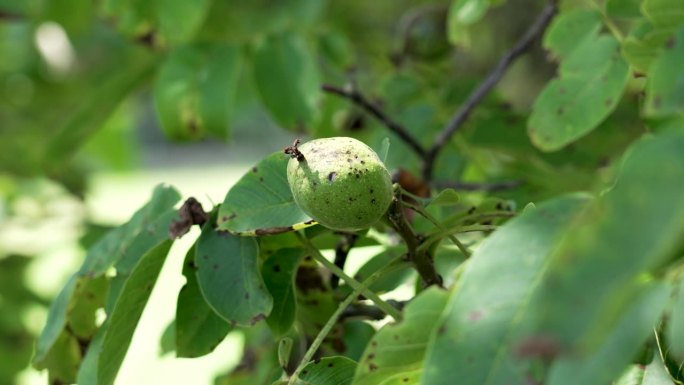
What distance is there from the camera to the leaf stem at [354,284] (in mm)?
804

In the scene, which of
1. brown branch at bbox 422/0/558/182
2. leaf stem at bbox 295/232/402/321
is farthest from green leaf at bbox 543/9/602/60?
leaf stem at bbox 295/232/402/321

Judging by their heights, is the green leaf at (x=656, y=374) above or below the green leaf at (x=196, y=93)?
below

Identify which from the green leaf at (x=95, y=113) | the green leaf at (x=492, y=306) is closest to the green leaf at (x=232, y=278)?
the green leaf at (x=492, y=306)

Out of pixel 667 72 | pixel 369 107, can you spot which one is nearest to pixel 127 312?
pixel 667 72

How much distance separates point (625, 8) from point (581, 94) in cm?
15

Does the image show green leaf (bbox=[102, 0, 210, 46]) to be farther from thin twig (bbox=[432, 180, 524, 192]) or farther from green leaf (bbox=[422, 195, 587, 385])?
green leaf (bbox=[422, 195, 587, 385])

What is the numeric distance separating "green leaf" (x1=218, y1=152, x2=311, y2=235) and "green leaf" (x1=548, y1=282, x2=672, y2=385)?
17.9 inches

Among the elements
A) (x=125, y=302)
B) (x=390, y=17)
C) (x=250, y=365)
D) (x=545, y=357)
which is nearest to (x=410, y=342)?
(x=545, y=357)

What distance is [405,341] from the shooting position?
2.28ft

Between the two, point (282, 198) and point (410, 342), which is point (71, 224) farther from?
point (410, 342)

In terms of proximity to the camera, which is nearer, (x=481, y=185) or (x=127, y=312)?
(x=127, y=312)

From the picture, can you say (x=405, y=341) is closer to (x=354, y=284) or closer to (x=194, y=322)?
(x=354, y=284)

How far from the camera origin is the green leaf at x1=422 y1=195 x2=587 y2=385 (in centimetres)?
58

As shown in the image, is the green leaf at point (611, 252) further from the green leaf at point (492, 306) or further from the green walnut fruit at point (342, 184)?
the green walnut fruit at point (342, 184)
